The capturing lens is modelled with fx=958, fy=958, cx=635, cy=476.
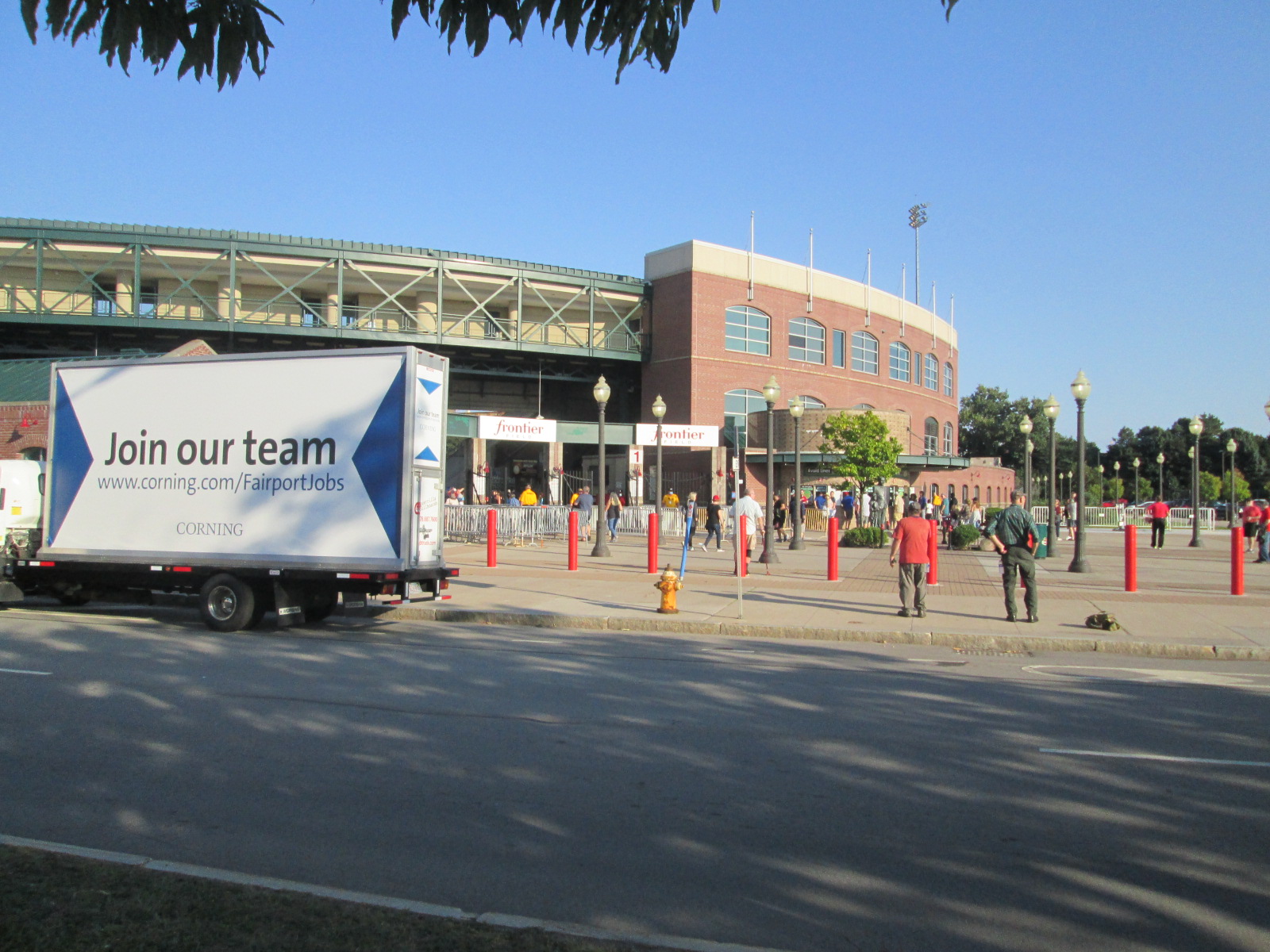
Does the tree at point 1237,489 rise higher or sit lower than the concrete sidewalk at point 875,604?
higher

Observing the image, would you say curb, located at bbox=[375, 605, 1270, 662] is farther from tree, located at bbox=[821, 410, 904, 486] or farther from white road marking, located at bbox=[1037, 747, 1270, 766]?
tree, located at bbox=[821, 410, 904, 486]

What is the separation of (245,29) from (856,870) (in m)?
4.65

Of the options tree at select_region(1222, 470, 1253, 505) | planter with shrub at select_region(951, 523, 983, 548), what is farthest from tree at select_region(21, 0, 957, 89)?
tree at select_region(1222, 470, 1253, 505)

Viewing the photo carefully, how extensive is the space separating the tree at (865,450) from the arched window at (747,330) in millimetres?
10681

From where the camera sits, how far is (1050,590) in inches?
698

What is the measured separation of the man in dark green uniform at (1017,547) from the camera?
522 inches

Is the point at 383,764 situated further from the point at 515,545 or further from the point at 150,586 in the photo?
the point at 515,545

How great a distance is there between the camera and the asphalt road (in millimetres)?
4352

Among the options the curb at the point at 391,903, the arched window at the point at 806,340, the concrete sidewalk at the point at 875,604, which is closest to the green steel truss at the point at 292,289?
the arched window at the point at 806,340

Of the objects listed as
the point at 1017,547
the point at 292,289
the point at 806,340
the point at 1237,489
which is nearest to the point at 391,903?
the point at 1017,547

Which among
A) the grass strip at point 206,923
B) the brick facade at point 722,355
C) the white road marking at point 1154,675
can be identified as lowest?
the white road marking at point 1154,675

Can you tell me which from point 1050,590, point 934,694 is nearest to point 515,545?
point 1050,590

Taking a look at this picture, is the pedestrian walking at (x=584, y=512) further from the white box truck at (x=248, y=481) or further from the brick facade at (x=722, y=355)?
the white box truck at (x=248, y=481)

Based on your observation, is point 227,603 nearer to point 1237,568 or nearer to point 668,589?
point 668,589
